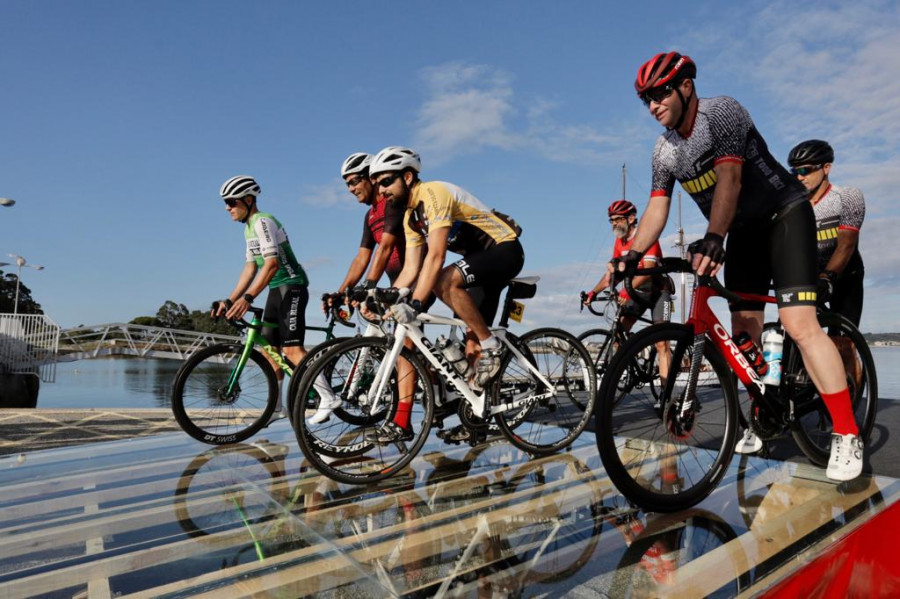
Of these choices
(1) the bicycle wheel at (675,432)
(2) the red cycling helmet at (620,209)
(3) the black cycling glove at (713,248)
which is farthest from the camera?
(2) the red cycling helmet at (620,209)

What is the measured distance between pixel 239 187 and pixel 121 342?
37.2m

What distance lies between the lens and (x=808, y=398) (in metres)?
3.27

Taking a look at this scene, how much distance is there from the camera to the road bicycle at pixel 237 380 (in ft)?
15.6

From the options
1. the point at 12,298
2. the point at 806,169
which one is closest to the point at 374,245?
the point at 806,169

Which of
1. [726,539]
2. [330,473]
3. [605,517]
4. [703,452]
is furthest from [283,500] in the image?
[703,452]

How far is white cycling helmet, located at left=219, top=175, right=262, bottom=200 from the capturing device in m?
5.23

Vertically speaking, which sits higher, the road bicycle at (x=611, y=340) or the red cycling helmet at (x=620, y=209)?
the red cycling helmet at (x=620, y=209)

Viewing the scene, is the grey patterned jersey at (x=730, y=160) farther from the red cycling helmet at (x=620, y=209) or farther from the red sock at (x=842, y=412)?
the red cycling helmet at (x=620, y=209)

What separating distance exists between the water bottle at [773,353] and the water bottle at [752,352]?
38 millimetres

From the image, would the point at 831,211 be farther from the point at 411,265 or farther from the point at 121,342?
the point at 121,342

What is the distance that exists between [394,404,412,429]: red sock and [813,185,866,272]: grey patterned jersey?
3324mm

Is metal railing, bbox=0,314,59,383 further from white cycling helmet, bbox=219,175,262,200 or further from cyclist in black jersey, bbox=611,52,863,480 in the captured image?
cyclist in black jersey, bbox=611,52,863,480

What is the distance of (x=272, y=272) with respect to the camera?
5.02 meters

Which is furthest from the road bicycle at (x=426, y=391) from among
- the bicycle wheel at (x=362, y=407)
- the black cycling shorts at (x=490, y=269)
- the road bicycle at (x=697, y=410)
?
the road bicycle at (x=697, y=410)
